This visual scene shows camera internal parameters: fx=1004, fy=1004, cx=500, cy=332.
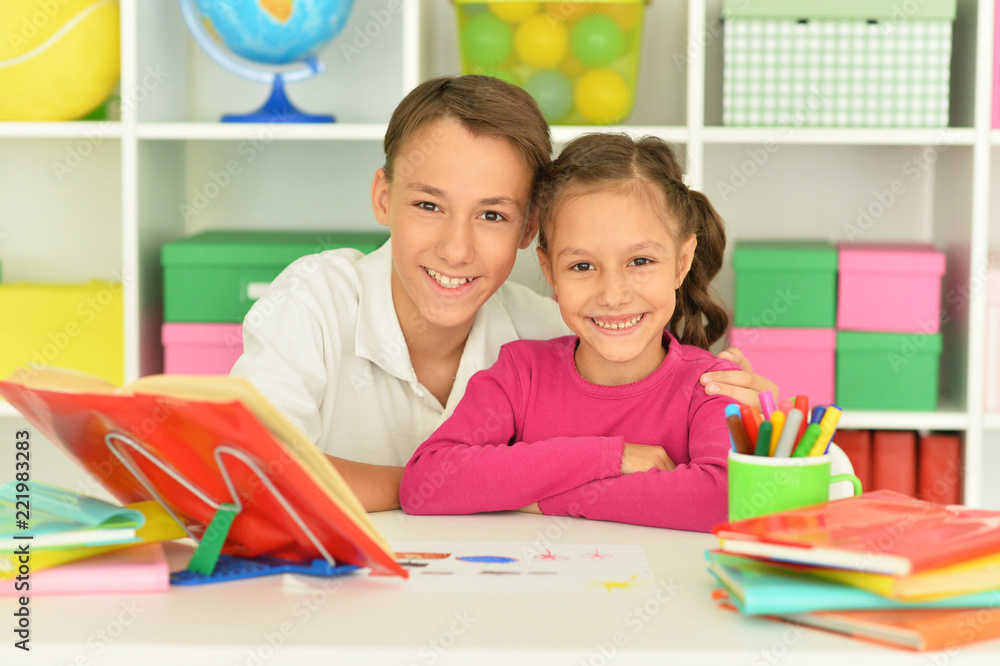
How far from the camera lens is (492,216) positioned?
1265 millimetres

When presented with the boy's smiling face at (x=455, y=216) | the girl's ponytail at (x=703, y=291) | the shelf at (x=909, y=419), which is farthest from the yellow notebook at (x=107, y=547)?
the shelf at (x=909, y=419)

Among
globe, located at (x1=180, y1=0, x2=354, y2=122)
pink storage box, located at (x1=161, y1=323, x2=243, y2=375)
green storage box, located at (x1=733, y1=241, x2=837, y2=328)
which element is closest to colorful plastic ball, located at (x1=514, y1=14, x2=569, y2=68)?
globe, located at (x1=180, y1=0, x2=354, y2=122)

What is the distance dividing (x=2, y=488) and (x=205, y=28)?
3.81 ft

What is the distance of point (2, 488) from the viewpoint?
85cm

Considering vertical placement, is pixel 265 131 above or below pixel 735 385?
above

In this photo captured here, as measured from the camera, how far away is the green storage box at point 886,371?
172 centimetres

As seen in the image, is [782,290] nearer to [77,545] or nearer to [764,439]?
[764,439]

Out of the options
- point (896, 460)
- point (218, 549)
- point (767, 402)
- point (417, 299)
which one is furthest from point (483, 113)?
point (896, 460)

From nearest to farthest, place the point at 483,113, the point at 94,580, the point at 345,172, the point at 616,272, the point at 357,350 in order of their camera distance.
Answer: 1. the point at 94,580
2. the point at 616,272
3. the point at 483,113
4. the point at 357,350
5. the point at 345,172

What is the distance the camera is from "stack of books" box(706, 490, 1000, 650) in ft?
2.06

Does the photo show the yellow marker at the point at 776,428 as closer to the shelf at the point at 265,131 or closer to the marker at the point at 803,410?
the marker at the point at 803,410

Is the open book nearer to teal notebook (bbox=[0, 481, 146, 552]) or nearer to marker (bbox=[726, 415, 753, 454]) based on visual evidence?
teal notebook (bbox=[0, 481, 146, 552])

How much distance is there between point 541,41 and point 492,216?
550 millimetres

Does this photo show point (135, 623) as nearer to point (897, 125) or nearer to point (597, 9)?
point (597, 9)
